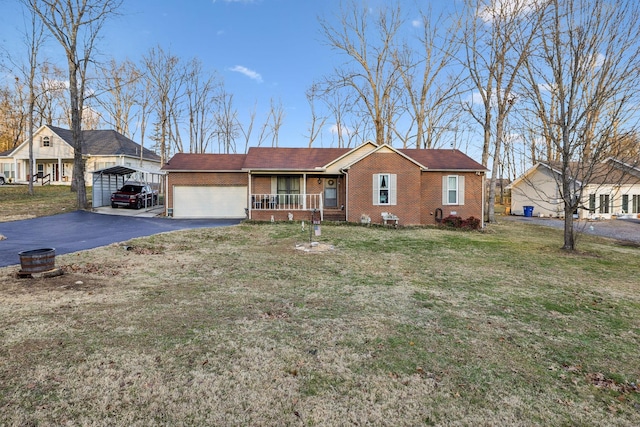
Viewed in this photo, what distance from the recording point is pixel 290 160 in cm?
1995

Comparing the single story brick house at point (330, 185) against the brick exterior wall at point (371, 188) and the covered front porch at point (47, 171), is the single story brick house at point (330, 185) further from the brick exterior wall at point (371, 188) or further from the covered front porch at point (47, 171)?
the covered front porch at point (47, 171)

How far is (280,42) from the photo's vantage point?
79.7 feet

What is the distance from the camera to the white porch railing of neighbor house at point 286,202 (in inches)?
736

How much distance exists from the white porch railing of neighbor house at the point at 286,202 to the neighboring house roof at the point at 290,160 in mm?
1622

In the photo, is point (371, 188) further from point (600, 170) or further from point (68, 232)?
point (68, 232)

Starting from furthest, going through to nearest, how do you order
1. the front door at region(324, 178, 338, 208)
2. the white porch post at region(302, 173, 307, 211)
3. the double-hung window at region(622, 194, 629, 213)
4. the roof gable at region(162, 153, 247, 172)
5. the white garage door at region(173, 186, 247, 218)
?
1. the double-hung window at region(622, 194, 629, 213)
2. the roof gable at region(162, 153, 247, 172)
3. the white garage door at region(173, 186, 247, 218)
4. the front door at region(324, 178, 338, 208)
5. the white porch post at region(302, 173, 307, 211)

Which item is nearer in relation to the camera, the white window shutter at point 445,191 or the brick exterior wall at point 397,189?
the brick exterior wall at point 397,189

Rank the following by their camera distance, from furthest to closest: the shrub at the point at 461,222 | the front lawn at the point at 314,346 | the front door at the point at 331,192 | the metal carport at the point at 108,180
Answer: the metal carport at the point at 108,180, the front door at the point at 331,192, the shrub at the point at 461,222, the front lawn at the point at 314,346

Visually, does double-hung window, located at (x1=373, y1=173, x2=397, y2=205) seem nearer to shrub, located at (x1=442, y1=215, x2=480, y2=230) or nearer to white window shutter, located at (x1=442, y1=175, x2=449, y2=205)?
white window shutter, located at (x1=442, y1=175, x2=449, y2=205)

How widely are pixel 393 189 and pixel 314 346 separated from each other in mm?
14117

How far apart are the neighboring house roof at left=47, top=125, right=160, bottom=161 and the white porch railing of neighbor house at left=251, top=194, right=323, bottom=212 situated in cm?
1968

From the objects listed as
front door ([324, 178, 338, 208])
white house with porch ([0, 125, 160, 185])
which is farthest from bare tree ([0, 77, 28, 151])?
front door ([324, 178, 338, 208])

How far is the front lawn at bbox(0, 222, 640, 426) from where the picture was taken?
2.85 metres

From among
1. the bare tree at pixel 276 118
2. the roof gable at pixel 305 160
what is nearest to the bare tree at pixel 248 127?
the bare tree at pixel 276 118
